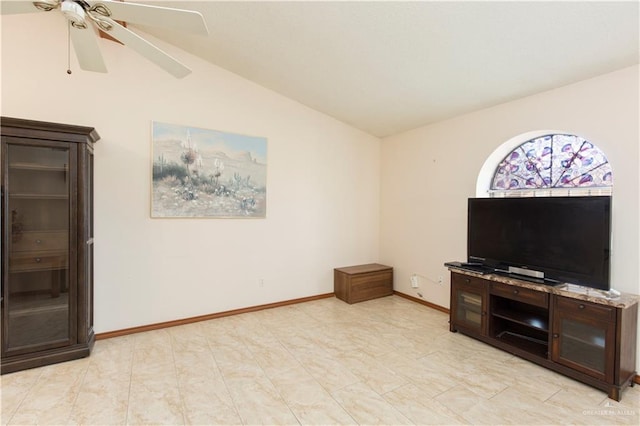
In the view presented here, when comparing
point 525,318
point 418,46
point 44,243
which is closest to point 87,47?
point 44,243

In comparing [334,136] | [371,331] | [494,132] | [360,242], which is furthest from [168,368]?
[494,132]

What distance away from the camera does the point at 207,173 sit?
3.64 m

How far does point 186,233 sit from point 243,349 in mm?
1508

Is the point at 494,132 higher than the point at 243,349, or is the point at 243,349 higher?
the point at 494,132

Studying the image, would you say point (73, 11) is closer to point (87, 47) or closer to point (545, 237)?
point (87, 47)

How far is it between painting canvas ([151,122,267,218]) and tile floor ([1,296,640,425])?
1419mm

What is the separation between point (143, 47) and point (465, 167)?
136 inches

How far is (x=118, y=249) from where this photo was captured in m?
3.21

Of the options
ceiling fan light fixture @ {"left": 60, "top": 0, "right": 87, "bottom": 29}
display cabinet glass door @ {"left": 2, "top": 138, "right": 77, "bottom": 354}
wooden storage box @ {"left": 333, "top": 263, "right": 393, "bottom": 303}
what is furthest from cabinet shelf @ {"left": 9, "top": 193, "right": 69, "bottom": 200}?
wooden storage box @ {"left": 333, "top": 263, "right": 393, "bottom": 303}

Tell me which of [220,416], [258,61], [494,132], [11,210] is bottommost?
[220,416]

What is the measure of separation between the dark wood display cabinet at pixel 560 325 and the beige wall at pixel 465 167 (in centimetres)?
48

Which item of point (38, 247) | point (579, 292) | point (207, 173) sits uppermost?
point (207, 173)

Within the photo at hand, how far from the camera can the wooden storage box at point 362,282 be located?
4.36m

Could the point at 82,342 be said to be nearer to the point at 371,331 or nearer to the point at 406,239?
the point at 371,331
